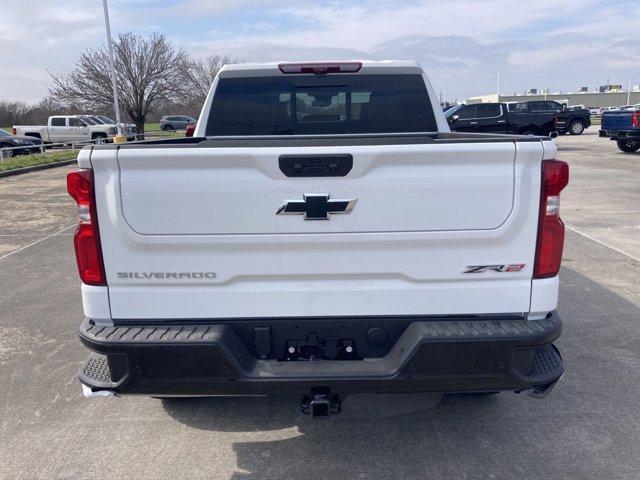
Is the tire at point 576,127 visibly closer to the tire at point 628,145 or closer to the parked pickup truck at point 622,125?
the tire at point 628,145

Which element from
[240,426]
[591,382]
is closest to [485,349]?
[240,426]

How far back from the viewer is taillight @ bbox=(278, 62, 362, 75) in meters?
4.20

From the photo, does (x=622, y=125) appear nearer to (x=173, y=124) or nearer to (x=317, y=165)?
(x=317, y=165)

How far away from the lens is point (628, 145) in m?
21.4

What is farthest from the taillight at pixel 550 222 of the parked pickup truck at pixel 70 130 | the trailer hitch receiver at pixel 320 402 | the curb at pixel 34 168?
the parked pickup truck at pixel 70 130

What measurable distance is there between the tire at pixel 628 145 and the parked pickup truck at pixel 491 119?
2.59m

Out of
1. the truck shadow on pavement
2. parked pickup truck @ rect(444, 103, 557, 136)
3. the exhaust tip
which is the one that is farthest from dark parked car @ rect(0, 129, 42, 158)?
the exhaust tip

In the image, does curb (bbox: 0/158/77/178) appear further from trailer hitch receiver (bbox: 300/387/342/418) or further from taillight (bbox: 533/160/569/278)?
taillight (bbox: 533/160/569/278)

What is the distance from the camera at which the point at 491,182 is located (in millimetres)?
2467

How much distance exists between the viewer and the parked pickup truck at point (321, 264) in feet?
8.10

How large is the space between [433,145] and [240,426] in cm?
216

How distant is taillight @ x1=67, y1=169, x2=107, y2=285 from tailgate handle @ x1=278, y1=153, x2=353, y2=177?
0.89m

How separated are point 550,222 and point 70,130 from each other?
118ft

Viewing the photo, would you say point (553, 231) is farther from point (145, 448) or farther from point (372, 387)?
point (145, 448)
